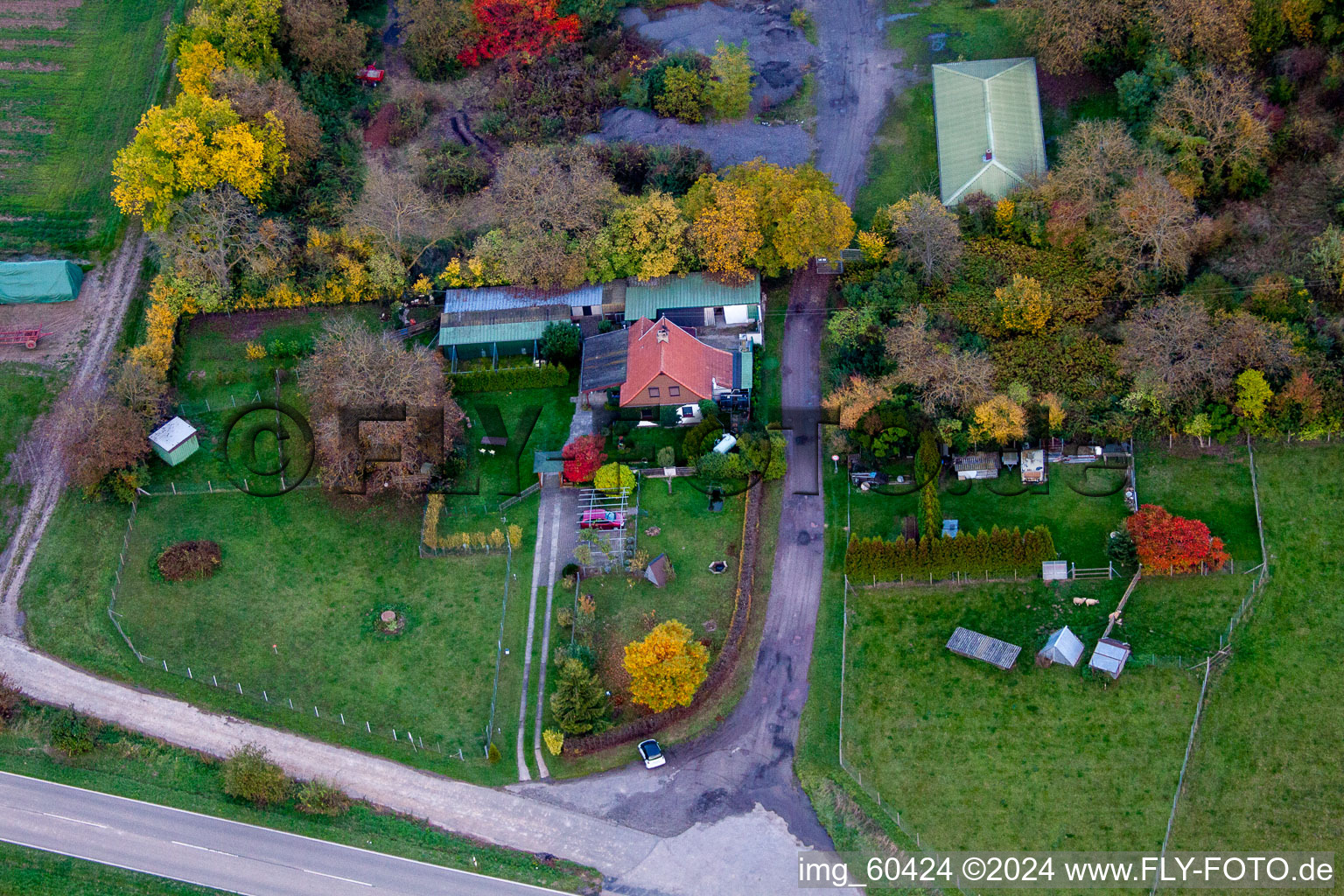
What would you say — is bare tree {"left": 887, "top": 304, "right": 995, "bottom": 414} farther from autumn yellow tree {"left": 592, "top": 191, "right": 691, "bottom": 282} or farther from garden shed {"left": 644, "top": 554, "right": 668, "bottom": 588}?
garden shed {"left": 644, "top": 554, "right": 668, "bottom": 588}

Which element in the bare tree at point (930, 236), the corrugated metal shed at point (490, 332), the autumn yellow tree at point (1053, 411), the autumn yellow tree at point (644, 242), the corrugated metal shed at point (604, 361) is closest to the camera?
the autumn yellow tree at point (1053, 411)

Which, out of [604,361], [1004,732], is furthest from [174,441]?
[1004,732]

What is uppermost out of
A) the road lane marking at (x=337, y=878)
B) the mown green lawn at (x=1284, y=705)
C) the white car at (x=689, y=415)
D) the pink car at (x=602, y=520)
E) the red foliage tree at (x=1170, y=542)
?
the white car at (x=689, y=415)

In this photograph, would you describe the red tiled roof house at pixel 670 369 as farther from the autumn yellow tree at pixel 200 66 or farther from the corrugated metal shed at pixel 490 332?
the autumn yellow tree at pixel 200 66

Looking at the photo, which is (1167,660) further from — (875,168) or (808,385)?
(875,168)

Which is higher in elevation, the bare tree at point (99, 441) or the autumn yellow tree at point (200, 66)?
the autumn yellow tree at point (200, 66)

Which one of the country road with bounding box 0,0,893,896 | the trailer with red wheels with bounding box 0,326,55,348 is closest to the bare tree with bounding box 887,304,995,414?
the country road with bounding box 0,0,893,896

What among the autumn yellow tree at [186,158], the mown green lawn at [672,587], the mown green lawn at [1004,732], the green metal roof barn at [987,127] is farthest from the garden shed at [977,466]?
the autumn yellow tree at [186,158]
